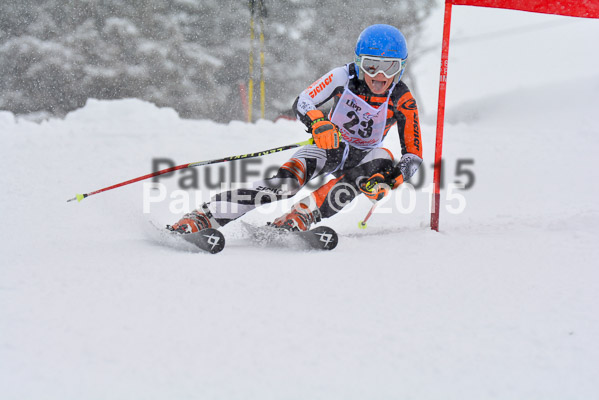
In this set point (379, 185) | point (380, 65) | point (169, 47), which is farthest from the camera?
point (169, 47)

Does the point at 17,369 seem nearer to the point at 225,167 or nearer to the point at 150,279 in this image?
the point at 150,279

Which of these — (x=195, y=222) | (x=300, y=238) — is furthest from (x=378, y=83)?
(x=195, y=222)

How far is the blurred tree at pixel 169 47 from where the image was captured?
16.8 m

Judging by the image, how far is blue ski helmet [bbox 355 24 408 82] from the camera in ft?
11.6

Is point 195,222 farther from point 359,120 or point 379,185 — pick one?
point 359,120

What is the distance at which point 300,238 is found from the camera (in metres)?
3.30

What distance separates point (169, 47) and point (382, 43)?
15.9 meters

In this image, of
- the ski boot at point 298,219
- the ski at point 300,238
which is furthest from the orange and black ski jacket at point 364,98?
the ski at point 300,238

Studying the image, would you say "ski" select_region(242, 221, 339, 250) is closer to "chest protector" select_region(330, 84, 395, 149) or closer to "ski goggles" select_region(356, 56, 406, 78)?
"chest protector" select_region(330, 84, 395, 149)

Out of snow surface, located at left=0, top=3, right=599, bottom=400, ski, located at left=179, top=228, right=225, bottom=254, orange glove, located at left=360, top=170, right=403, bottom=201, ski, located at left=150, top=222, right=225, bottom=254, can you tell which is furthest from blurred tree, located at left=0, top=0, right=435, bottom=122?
ski, located at left=179, top=228, right=225, bottom=254

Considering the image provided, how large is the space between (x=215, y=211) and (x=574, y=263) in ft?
7.47

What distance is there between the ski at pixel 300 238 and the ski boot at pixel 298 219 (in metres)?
0.09

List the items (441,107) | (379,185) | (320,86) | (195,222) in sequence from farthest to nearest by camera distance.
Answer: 1. (441,107)
2. (320,86)
3. (379,185)
4. (195,222)

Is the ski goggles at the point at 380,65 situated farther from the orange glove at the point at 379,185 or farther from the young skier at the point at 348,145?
the orange glove at the point at 379,185
